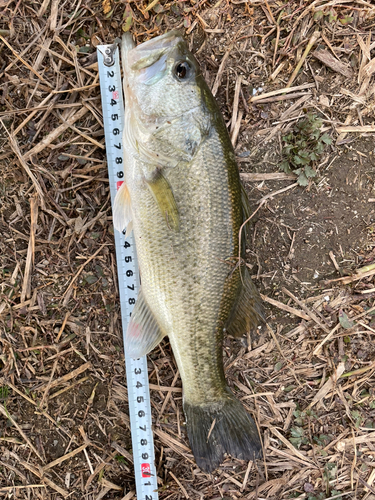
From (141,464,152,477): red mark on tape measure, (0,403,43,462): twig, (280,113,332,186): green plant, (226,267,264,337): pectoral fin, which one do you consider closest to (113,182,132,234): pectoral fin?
(226,267,264,337): pectoral fin

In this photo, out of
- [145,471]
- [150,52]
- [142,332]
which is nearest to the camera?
[150,52]

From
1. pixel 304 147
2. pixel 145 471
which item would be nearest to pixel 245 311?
pixel 304 147

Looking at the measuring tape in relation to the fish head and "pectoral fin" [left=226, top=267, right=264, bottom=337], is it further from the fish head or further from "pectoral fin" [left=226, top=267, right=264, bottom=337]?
"pectoral fin" [left=226, top=267, right=264, bottom=337]

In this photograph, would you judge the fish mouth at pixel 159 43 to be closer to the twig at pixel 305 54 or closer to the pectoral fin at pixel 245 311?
the twig at pixel 305 54

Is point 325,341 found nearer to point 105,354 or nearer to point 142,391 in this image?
point 142,391

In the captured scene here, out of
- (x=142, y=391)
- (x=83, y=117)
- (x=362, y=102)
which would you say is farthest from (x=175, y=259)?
(x=362, y=102)

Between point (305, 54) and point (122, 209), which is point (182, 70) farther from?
point (305, 54)
